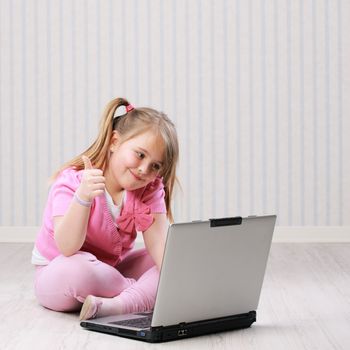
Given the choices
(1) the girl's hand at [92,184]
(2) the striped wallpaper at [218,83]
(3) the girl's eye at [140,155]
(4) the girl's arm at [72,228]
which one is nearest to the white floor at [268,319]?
(4) the girl's arm at [72,228]

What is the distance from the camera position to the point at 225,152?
131 inches

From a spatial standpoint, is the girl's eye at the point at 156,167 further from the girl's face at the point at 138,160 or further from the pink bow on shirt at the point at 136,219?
the pink bow on shirt at the point at 136,219

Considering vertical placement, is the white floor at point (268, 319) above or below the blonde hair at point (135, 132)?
below

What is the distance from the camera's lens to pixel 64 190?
179 cm

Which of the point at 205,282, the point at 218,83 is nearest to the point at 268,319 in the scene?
the point at 205,282

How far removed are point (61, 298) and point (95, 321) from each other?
20 cm

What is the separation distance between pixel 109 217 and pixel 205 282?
0.37 meters

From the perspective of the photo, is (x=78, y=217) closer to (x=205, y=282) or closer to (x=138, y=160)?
(x=138, y=160)

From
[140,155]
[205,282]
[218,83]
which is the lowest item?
[205,282]

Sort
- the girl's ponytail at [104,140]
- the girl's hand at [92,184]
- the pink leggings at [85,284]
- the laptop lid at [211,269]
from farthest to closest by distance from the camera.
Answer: the girl's ponytail at [104,140] → the pink leggings at [85,284] → the girl's hand at [92,184] → the laptop lid at [211,269]

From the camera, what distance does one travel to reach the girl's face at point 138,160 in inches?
69.0

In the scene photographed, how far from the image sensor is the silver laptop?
1.47 meters

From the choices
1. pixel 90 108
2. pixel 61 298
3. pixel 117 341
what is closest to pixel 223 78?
pixel 90 108

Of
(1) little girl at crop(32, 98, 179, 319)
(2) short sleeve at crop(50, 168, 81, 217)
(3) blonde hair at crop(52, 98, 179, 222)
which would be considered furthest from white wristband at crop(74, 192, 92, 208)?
(3) blonde hair at crop(52, 98, 179, 222)
